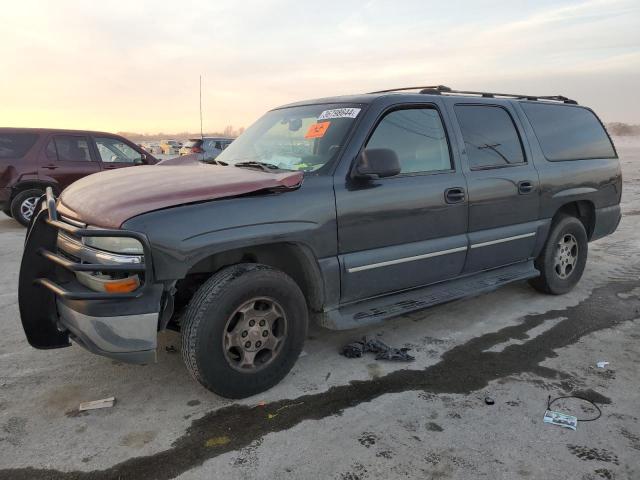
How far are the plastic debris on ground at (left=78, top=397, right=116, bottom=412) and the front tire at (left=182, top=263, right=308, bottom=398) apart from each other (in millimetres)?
584

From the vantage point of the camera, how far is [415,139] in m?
3.83

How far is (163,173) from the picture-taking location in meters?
3.38

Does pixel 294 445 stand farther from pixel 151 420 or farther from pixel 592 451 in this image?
pixel 592 451

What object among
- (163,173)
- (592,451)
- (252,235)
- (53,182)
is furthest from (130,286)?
(53,182)

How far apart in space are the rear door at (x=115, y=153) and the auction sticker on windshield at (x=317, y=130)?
7110mm

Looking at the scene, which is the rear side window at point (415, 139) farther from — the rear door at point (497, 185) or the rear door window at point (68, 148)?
the rear door window at point (68, 148)

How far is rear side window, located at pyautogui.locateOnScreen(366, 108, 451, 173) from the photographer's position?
3678 mm

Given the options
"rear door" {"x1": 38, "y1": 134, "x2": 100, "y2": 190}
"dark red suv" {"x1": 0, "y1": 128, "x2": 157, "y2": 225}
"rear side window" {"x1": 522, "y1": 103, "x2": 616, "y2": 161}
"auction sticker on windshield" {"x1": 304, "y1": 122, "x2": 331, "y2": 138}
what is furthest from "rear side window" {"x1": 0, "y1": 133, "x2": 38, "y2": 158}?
"rear side window" {"x1": 522, "y1": 103, "x2": 616, "y2": 161}

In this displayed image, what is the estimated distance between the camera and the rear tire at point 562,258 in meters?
4.98

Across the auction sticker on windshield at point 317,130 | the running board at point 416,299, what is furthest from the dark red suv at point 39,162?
the running board at point 416,299

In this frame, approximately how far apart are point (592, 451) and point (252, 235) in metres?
2.16

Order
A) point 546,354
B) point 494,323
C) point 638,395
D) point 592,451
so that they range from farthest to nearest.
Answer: point 494,323, point 546,354, point 638,395, point 592,451

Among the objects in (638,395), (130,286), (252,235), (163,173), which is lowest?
(638,395)

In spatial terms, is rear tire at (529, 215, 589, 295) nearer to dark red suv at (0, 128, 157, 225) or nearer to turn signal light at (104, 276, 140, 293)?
turn signal light at (104, 276, 140, 293)
